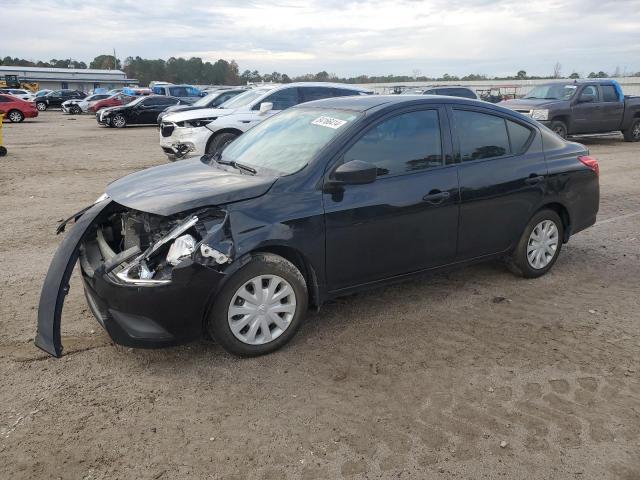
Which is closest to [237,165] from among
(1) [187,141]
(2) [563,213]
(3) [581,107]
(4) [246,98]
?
(2) [563,213]

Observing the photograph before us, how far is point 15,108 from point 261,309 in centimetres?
2944

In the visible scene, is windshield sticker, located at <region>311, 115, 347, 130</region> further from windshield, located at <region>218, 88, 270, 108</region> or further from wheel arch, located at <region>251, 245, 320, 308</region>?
windshield, located at <region>218, 88, 270, 108</region>

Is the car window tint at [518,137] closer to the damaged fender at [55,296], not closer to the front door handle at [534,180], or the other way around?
the front door handle at [534,180]

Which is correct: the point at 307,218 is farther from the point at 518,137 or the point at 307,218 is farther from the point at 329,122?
the point at 518,137

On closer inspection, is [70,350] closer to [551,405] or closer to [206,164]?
[206,164]

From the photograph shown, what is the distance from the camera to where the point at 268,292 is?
3701 millimetres

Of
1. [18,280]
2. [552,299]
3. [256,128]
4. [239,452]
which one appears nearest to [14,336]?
[18,280]

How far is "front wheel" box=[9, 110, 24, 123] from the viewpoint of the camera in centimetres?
2806

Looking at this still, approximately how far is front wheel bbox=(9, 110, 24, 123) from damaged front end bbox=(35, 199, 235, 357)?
94.3 ft

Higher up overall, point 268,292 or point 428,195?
point 428,195

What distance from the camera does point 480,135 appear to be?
4.79 m

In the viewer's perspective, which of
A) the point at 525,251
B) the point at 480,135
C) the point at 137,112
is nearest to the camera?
the point at 480,135

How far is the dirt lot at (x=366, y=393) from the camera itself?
2.81m

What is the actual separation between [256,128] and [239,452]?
3.15 m
